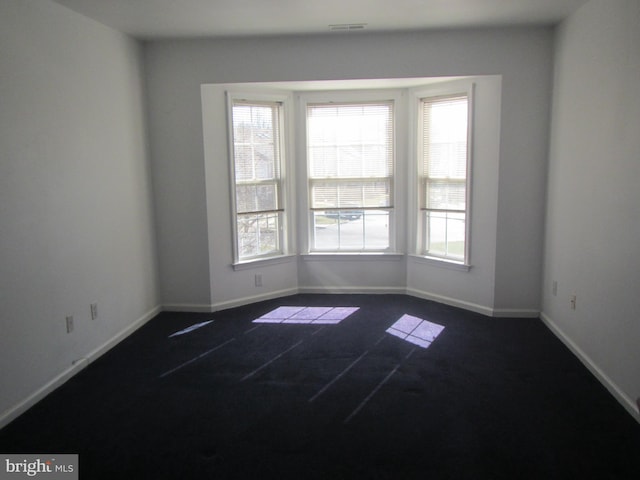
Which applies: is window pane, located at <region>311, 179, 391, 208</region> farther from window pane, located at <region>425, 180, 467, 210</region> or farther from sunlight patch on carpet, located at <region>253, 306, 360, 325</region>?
sunlight patch on carpet, located at <region>253, 306, 360, 325</region>

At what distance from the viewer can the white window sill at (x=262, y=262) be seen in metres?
5.12

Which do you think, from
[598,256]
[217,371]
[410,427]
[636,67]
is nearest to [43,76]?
[217,371]

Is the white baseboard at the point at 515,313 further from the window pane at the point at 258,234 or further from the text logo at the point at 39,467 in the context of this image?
the text logo at the point at 39,467

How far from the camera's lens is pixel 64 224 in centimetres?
346

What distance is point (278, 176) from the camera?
17.6ft

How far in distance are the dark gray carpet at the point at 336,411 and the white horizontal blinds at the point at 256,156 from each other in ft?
5.08

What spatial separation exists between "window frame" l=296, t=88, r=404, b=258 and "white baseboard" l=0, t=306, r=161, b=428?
1.92m

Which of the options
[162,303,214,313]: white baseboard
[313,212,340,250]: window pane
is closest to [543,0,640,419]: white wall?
[313,212,340,250]: window pane

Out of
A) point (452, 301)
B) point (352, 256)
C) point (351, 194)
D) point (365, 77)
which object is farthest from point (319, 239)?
point (365, 77)

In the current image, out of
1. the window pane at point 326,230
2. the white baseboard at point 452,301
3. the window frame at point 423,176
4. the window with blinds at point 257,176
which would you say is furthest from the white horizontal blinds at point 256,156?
the white baseboard at point 452,301

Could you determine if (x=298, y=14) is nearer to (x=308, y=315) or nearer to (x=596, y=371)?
(x=308, y=315)

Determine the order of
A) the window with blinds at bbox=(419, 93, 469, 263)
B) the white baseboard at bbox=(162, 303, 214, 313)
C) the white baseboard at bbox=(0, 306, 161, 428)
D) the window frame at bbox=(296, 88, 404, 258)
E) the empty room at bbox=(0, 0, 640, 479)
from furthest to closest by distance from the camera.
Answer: the window frame at bbox=(296, 88, 404, 258) < the white baseboard at bbox=(162, 303, 214, 313) < the window with blinds at bbox=(419, 93, 469, 263) < the white baseboard at bbox=(0, 306, 161, 428) < the empty room at bbox=(0, 0, 640, 479)

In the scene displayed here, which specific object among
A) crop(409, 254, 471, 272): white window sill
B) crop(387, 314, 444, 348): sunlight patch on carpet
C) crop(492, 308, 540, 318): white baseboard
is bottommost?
crop(387, 314, 444, 348): sunlight patch on carpet

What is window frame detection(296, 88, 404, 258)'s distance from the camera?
5266 millimetres
